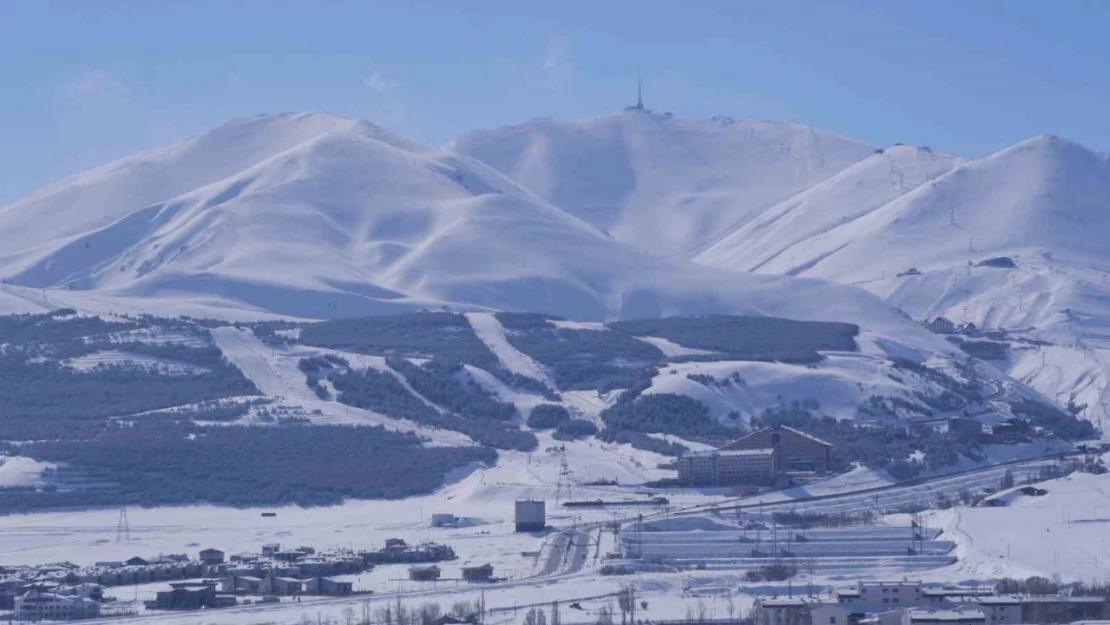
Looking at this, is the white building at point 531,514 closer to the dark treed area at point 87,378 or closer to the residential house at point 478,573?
the residential house at point 478,573

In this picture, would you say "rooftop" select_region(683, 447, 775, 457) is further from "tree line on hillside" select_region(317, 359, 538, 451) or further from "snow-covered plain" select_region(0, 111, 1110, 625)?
"tree line on hillside" select_region(317, 359, 538, 451)

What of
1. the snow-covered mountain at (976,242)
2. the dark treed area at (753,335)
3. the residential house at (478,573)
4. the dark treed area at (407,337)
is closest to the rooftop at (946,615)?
the residential house at (478,573)

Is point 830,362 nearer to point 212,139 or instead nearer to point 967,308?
point 967,308

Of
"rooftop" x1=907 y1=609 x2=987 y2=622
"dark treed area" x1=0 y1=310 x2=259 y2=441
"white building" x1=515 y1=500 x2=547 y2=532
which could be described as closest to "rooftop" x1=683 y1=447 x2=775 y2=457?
"white building" x1=515 y1=500 x2=547 y2=532

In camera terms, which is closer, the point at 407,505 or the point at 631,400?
the point at 407,505

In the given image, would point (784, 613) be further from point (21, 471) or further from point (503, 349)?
point (503, 349)

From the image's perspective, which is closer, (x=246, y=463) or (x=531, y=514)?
(x=531, y=514)

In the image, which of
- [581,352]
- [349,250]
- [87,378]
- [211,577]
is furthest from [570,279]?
[211,577]

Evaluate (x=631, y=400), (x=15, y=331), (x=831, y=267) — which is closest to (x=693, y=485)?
(x=631, y=400)

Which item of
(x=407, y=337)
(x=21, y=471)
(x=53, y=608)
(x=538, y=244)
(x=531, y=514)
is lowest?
(x=53, y=608)
